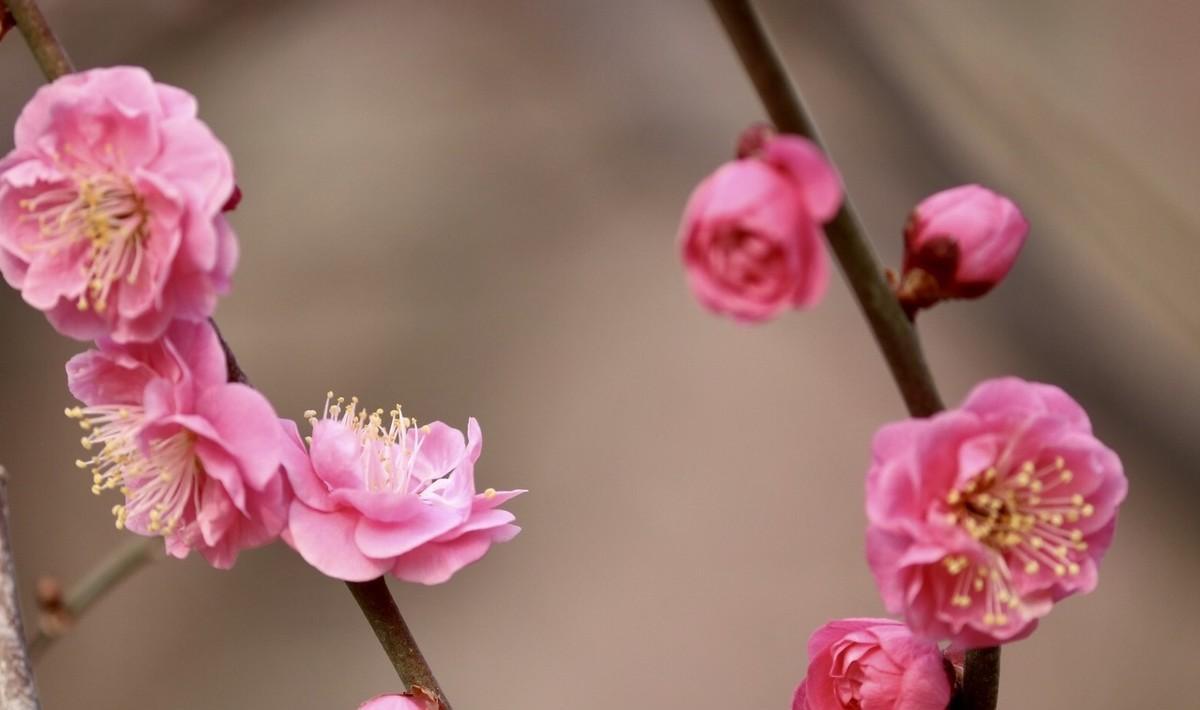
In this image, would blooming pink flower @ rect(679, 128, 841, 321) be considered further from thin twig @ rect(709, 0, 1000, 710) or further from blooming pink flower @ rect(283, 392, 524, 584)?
blooming pink flower @ rect(283, 392, 524, 584)

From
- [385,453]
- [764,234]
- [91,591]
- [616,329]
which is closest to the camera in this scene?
[764,234]

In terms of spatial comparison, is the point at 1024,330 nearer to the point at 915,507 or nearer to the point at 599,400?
the point at 599,400

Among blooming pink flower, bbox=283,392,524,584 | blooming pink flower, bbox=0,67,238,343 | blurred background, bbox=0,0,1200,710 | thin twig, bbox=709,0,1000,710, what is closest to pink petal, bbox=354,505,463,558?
blooming pink flower, bbox=283,392,524,584

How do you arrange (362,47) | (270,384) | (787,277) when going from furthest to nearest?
(362,47)
(270,384)
(787,277)

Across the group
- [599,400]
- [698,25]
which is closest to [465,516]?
[599,400]

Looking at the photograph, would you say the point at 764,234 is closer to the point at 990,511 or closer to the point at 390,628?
the point at 990,511

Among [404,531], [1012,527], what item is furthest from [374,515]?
[1012,527]

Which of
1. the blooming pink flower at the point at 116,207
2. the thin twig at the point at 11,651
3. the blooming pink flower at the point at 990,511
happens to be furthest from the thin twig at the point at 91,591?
the blooming pink flower at the point at 990,511
